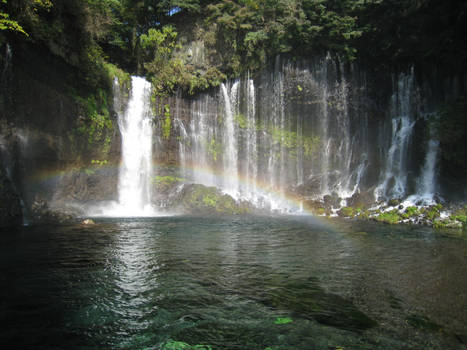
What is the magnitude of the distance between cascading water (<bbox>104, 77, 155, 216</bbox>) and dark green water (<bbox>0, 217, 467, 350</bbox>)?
11.0 metres

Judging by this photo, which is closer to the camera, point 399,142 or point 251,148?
point 399,142

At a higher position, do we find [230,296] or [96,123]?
[96,123]

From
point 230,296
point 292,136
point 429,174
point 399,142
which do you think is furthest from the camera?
point 292,136

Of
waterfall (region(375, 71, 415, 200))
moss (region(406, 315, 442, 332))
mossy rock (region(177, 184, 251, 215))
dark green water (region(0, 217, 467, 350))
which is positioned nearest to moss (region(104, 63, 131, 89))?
mossy rock (region(177, 184, 251, 215))

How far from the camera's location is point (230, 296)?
4539 mm

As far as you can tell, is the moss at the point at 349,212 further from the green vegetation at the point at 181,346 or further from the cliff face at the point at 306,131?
the green vegetation at the point at 181,346

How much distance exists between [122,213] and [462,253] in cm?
1587

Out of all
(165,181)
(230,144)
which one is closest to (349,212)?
(230,144)

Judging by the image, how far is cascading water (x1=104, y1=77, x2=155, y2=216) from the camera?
1938 cm

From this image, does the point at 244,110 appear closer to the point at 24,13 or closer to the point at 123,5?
the point at 123,5

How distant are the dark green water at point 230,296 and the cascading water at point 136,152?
11041mm

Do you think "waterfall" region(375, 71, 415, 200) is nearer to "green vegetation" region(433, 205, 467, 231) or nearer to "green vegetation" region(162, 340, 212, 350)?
"green vegetation" region(433, 205, 467, 231)

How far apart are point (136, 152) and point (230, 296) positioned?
17.3 meters

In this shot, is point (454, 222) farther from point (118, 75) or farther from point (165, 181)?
point (118, 75)
